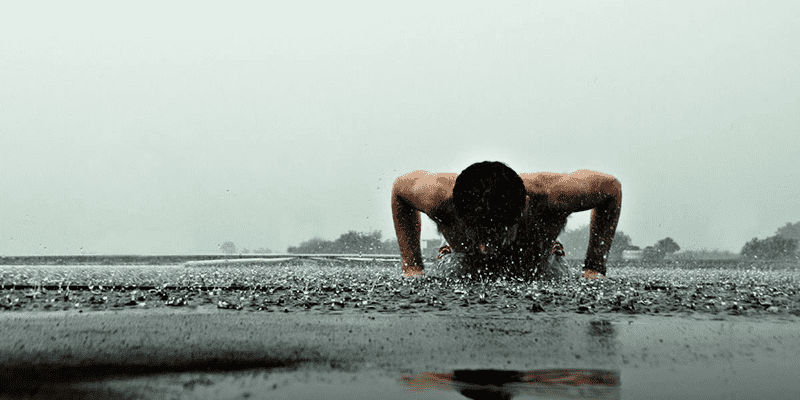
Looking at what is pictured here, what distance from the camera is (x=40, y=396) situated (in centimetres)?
141

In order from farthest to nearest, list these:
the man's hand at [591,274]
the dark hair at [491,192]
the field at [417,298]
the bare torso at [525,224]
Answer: the man's hand at [591,274] < the bare torso at [525,224] < the dark hair at [491,192] < the field at [417,298]

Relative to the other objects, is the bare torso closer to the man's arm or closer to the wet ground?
the man's arm

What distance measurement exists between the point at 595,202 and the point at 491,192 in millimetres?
1154

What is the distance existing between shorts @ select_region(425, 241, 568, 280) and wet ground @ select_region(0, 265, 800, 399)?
1443 millimetres

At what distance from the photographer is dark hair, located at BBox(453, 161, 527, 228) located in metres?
4.61

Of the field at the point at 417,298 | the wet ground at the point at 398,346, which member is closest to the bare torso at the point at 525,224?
the field at the point at 417,298

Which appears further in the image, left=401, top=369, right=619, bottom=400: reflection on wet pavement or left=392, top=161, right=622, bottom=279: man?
left=392, top=161, right=622, bottom=279: man

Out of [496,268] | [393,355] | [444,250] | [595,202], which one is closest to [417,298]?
[393,355]

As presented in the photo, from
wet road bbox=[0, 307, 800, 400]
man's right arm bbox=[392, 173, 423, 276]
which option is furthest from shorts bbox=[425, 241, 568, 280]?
wet road bbox=[0, 307, 800, 400]

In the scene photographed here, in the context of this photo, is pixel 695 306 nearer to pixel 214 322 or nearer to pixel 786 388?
pixel 786 388

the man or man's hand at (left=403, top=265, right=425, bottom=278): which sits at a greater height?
the man

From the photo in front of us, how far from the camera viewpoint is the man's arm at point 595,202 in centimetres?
504

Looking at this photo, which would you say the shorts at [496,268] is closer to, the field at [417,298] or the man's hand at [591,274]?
the man's hand at [591,274]

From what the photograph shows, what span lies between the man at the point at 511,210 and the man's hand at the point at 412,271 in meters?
0.02
